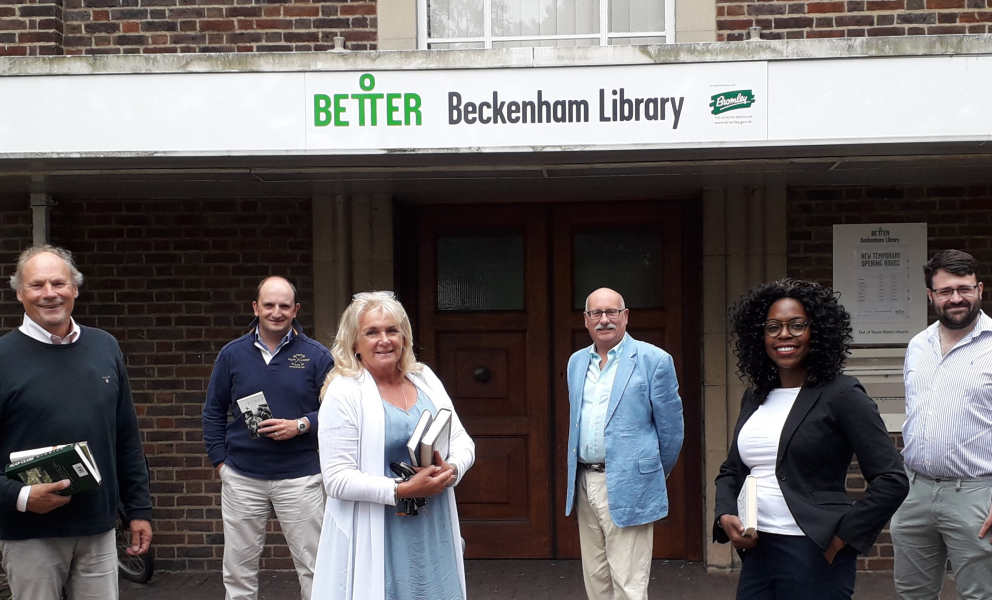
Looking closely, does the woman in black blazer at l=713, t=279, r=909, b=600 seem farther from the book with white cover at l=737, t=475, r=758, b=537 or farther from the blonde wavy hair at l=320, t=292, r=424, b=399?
the blonde wavy hair at l=320, t=292, r=424, b=399

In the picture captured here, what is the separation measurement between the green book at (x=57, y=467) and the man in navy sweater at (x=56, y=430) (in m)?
0.03

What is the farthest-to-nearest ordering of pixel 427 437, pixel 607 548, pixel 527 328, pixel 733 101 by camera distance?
1. pixel 527 328
2. pixel 607 548
3. pixel 733 101
4. pixel 427 437

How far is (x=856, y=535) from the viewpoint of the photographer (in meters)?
2.81

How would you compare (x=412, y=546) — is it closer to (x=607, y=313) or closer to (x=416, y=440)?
(x=416, y=440)


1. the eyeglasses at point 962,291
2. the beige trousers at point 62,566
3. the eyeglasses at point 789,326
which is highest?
the eyeglasses at point 962,291

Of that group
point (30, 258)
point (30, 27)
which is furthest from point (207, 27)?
point (30, 258)

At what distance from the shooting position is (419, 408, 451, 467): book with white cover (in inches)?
122

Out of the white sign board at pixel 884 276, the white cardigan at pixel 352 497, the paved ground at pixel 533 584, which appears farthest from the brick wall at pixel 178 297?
the white sign board at pixel 884 276

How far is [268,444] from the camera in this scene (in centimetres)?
481

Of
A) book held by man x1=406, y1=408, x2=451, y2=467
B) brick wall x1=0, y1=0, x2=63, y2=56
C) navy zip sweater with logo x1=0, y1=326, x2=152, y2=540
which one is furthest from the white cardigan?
brick wall x1=0, y1=0, x2=63, y2=56

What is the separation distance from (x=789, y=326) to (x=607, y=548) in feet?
6.79

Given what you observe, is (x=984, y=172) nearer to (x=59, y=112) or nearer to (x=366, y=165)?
(x=366, y=165)

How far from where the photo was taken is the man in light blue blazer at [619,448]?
4562mm

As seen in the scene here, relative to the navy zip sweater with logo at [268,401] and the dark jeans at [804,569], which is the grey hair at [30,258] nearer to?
the navy zip sweater with logo at [268,401]
